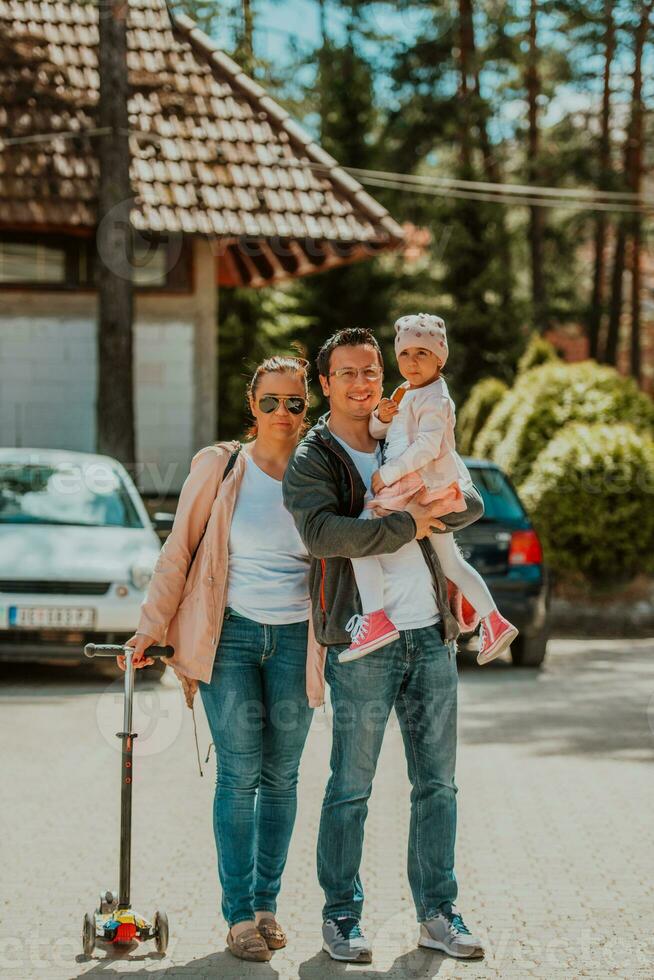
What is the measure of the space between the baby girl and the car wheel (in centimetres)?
749

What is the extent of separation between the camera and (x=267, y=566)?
4.89 meters

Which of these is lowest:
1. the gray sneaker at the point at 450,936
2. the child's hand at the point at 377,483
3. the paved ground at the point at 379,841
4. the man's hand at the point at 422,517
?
the paved ground at the point at 379,841

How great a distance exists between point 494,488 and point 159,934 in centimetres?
836

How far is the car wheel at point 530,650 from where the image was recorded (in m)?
12.3

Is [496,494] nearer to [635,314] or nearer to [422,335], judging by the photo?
[422,335]

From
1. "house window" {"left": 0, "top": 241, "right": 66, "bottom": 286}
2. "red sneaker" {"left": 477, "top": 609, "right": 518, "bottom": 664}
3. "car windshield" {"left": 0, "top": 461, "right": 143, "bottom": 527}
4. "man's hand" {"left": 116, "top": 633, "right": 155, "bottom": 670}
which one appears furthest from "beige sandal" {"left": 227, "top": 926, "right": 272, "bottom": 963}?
"house window" {"left": 0, "top": 241, "right": 66, "bottom": 286}

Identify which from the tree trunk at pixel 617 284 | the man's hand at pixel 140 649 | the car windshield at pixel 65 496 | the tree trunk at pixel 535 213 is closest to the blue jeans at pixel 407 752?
the man's hand at pixel 140 649

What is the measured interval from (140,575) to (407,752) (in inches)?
249

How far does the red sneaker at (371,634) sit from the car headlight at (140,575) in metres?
6.45

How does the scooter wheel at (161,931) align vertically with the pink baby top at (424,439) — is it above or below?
below

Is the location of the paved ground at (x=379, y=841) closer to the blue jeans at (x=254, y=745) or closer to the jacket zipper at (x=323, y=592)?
the blue jeans at (x=254, y=745)

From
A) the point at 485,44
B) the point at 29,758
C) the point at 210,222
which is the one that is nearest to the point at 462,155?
the point at 485,44

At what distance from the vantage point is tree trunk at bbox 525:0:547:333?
36.4 meters

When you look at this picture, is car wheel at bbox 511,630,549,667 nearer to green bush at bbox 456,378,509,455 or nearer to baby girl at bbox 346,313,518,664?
baby girl at bbox 346,313,518,664
